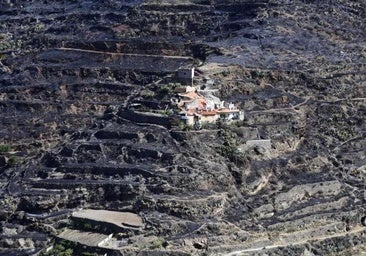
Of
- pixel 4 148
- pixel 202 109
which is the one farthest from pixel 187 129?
pixel 4 148

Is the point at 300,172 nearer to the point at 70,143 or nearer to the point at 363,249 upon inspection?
the point at 363,249

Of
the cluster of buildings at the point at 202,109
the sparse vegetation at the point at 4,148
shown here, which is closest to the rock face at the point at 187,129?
the sparse vegetation at the point at 4,148

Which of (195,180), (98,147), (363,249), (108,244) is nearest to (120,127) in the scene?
(98,147)

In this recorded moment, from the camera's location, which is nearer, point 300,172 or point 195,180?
point 195,180

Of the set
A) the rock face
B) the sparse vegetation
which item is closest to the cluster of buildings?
the rock face

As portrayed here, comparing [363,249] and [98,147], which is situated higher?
[98,147]

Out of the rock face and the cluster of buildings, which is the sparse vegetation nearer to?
the rock face

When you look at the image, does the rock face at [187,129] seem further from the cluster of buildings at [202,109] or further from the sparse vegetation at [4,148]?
the cluster of buildings at [202,109]

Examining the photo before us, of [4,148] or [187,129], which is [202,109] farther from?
[4,148]
